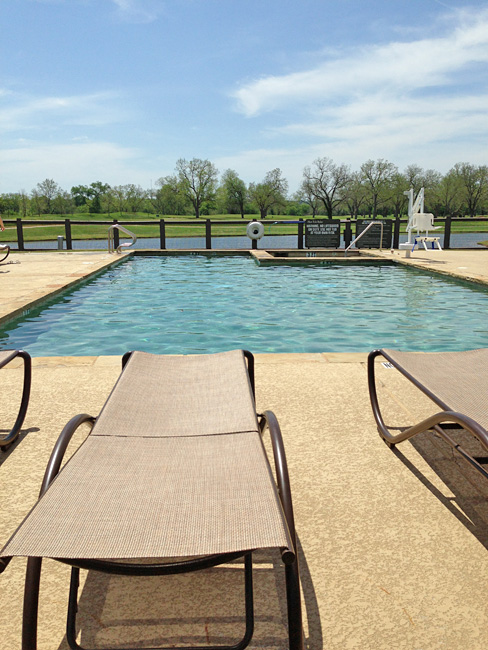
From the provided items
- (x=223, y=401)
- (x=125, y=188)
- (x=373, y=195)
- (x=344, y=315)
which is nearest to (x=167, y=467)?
(x=223, y=401)

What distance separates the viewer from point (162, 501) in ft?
4.81

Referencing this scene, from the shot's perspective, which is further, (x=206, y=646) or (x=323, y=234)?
(x=323, y=234)

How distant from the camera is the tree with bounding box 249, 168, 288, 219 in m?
81.3

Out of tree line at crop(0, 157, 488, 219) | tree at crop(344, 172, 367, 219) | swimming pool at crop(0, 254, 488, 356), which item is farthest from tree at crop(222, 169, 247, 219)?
swimming pool at crop(0, 254, 488, 356)

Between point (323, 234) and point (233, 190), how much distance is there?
233 ft

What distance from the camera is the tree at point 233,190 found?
86.9m

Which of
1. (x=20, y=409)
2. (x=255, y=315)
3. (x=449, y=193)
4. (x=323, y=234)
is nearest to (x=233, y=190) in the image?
(x=449, y=193)

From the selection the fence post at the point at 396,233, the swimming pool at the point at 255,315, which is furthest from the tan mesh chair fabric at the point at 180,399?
the fence post at the point at 396,233

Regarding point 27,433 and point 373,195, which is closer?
point 27,433

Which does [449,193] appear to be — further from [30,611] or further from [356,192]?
[30,611]

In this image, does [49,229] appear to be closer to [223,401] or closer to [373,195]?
[373,195]

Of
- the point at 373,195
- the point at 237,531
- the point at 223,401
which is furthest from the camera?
the point at 373,195

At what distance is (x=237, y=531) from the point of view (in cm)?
128

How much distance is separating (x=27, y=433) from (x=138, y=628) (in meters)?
1.65
